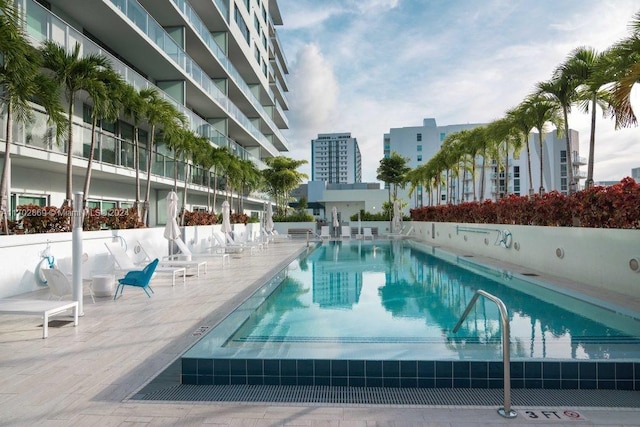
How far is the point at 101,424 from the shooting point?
117 inches

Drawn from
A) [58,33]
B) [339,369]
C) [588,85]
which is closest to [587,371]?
[339,369]

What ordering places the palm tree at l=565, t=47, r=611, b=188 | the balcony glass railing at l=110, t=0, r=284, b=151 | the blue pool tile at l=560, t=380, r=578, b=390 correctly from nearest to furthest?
the blue pool tile at l=560, t=380, r=578, b=390 → the palm tree at l=565, t=47, r=611, b=188 → the balcony glass railing at l=110, t=0, r=284, b=151

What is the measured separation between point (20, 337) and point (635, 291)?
941 centimetres

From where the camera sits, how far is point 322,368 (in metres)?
3.86

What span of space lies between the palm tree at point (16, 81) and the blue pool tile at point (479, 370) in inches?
347

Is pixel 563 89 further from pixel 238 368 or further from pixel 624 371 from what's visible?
pixel 238 368

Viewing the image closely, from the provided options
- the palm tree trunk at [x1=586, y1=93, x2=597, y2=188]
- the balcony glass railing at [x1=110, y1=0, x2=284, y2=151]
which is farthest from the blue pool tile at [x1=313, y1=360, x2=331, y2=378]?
the balcony glass railing at [x1=110, y1=0, x2=284, y2=151]

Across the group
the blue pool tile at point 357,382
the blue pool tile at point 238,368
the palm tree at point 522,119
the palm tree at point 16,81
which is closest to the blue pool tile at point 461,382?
the blue pool tile at point 357,382

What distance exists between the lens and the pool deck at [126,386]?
3043mm

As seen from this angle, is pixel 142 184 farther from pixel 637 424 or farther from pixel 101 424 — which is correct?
pixel 637 424

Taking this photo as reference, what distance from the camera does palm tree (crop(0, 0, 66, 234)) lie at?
24.5ft


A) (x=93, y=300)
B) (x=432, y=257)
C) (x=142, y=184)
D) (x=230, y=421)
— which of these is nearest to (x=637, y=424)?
(x=230, y=421)

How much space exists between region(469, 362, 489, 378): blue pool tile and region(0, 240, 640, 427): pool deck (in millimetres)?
488

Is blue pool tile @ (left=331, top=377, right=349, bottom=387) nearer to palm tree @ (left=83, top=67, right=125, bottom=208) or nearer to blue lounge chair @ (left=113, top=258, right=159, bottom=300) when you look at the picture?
blue lounge chair @ (left=113, top=258, right=159, bottom=300)
